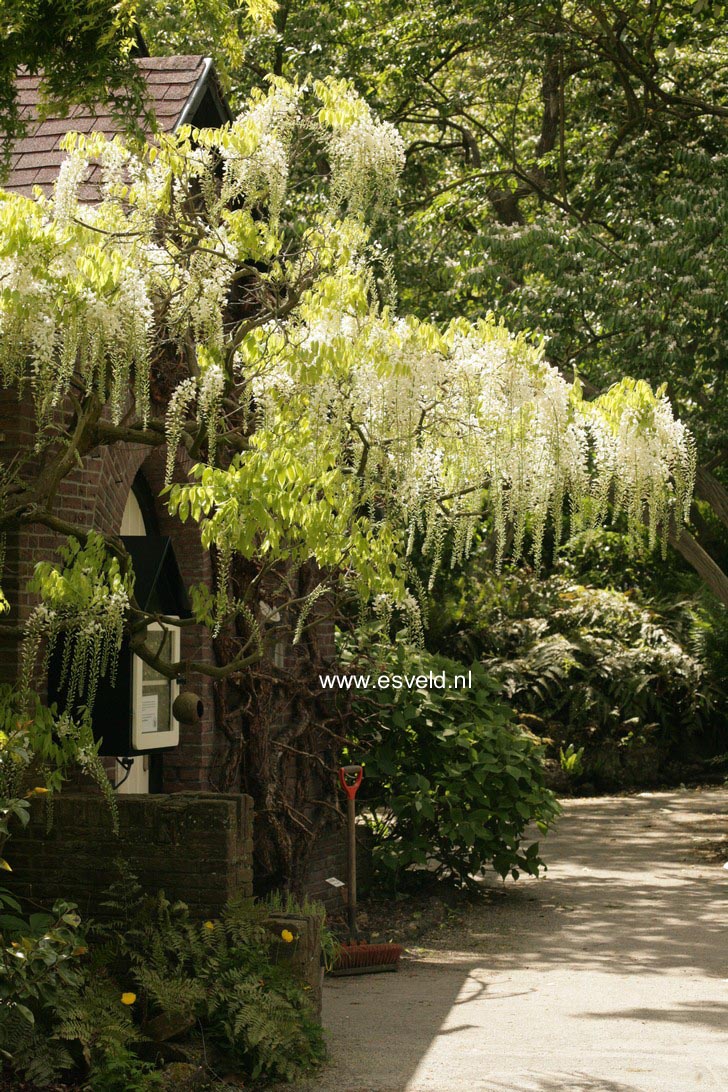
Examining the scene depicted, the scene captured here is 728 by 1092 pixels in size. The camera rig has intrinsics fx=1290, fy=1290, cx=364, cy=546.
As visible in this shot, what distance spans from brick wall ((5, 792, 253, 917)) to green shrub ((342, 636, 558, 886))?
3.55 m

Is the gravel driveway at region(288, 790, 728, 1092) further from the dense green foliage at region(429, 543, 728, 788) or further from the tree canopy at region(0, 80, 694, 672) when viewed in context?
the dense green foliage at region(429, 543, 728, 788)

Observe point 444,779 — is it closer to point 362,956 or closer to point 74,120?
point 362,956

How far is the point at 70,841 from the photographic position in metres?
5.66

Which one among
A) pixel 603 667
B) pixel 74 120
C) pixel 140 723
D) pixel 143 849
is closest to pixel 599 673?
pixel 603 667

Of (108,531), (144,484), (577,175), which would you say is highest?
(577,175)

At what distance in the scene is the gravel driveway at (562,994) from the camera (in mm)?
5332

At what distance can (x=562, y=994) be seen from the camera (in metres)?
6.88

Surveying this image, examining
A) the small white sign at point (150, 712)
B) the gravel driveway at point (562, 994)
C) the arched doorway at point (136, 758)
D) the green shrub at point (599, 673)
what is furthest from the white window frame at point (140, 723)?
the green shrub at point (599, 673)

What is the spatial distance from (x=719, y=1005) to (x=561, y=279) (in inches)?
260

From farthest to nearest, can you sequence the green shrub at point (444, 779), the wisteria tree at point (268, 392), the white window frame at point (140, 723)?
the green shrub at point (444, 779) → the white window frame at point (140, 723) → the wisteria tree at point (268, 392)

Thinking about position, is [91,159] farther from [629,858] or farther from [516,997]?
[629,858]

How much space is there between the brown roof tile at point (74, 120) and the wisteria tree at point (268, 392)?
418mm

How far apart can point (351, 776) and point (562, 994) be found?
2.14 metres

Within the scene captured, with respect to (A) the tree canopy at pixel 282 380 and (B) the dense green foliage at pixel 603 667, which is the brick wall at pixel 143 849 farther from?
(B) the dense green foliage at pixel 603 667
